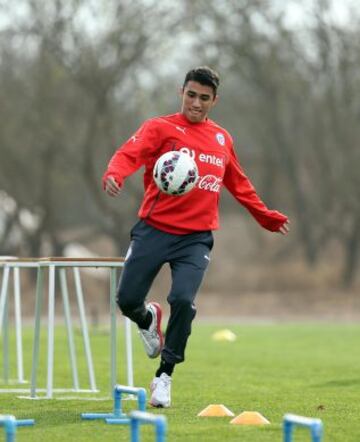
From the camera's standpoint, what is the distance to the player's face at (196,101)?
8.93m

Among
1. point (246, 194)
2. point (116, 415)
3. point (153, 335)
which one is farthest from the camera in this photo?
point (246, 194)

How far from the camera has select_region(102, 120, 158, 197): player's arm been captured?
8398 mm

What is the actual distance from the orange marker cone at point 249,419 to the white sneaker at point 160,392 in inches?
42.3

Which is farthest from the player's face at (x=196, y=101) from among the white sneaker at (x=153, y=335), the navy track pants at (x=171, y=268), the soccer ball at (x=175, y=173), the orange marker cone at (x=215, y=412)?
the orange marker cone at (x=215, y=412)

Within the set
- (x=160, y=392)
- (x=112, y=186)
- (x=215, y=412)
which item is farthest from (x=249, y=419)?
(x=112, y=186)

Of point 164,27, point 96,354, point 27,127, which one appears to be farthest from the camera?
point 27,127

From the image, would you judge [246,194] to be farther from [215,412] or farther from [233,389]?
[233,389]

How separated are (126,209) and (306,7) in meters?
9.23

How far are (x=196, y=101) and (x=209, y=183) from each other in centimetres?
58

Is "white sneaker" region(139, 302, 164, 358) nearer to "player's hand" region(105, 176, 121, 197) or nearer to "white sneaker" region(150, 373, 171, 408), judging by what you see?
"white sneaker" region(150, 373, 171, 408)

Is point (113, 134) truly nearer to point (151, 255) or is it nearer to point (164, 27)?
point (164, 27)

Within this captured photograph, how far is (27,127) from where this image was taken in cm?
3928

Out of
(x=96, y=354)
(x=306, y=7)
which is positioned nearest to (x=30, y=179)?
(x=306, y=7)

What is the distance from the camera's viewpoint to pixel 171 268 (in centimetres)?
894
